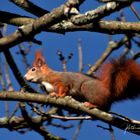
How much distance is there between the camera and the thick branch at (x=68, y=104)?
2.63 meters

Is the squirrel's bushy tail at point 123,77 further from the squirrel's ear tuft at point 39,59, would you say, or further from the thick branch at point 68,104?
the squirrel's ear tuft at point 39,59

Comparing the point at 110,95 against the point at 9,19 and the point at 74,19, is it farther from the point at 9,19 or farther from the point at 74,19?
the point at 74,19

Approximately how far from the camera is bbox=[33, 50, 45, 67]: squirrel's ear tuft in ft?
14.9

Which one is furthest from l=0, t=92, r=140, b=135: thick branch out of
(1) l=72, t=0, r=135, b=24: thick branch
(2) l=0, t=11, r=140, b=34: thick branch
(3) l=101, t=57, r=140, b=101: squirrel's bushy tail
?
(3) l=101, t=57, r=140, b=101: squirrel's bushy tail

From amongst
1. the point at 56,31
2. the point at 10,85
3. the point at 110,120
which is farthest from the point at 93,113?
the point at 10,85

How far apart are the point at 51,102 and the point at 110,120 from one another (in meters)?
0.37

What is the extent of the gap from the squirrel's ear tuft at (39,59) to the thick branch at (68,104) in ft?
5.58

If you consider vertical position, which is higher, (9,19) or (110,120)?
(9,19)

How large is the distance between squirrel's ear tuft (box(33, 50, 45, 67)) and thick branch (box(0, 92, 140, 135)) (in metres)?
1.70

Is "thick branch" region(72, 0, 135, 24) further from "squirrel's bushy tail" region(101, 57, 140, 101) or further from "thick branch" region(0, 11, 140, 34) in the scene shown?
"squirrel's bushy tail" region(101, 57, 140, 101)

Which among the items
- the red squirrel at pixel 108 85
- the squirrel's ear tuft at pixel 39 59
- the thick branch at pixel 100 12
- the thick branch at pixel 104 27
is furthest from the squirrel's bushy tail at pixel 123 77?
the thick branch at pixel 100 12

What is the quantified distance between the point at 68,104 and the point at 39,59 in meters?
1.83

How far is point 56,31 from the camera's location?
2.50m

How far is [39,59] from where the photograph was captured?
15.1 ft
